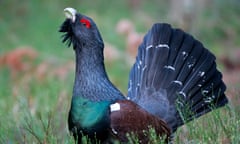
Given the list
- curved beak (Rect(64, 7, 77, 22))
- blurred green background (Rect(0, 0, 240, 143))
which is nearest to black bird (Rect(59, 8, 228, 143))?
curved beak (Rect(64, 7, 77, 22))

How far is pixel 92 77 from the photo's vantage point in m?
5.57

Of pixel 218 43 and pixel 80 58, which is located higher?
pixel 80 58

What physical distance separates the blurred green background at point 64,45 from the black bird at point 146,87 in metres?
0.95

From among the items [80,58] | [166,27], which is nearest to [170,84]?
[166,27]

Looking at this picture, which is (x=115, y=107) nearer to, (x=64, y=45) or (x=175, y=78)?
(x=175, y=78)

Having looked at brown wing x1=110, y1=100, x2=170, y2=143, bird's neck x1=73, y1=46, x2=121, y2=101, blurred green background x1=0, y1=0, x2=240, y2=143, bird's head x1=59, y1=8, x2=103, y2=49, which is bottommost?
blurred green background x1=0, y1=0, x2=240, y2=143

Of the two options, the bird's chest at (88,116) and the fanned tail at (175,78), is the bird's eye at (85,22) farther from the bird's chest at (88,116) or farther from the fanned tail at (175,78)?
the fanned tail at (175,78)

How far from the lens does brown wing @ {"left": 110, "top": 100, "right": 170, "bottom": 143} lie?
538cm

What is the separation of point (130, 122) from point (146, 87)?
1.11 m

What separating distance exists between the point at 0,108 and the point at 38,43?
7322mm

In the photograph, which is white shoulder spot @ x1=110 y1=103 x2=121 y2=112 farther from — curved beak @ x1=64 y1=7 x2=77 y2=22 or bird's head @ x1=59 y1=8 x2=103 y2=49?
curved beak @ x1=64 y1=7 x2=77 y2=22

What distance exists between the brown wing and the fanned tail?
687 mm

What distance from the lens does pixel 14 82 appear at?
11.2 meters

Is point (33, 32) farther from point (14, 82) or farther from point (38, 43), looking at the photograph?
point (14, 82)
